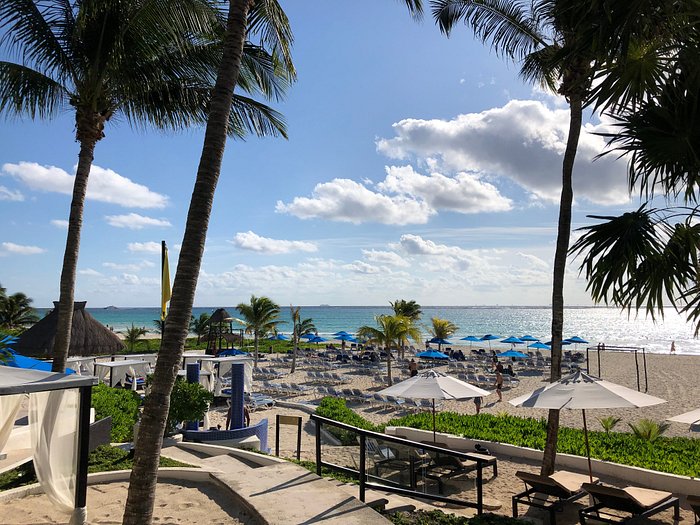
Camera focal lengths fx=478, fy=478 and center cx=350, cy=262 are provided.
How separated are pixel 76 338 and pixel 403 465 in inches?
579

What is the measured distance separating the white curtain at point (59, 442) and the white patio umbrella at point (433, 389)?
5.90 m

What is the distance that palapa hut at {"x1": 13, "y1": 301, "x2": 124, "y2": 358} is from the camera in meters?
15.2

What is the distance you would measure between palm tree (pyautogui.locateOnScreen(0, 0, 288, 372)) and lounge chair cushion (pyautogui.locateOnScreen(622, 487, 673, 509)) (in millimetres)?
9271

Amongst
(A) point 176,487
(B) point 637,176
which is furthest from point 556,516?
(A) point 176,487

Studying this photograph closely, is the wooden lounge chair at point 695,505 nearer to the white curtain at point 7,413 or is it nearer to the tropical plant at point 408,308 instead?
the white curtain at point 7,413

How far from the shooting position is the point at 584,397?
23.9 feet

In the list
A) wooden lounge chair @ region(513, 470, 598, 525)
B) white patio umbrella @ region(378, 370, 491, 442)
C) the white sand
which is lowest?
wooden lounge chair @ region(513, 470, 598, 525)

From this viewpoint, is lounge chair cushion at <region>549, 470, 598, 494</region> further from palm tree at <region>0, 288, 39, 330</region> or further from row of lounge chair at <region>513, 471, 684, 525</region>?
palm tree at <region>0, 288, 39, 330</region>

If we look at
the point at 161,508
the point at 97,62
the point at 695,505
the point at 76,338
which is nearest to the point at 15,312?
the point at 76,338

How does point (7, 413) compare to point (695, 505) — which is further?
point (695, 505)

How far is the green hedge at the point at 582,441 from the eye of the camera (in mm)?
8912

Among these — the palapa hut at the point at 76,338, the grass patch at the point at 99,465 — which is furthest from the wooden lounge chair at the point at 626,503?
the palapa hut at the point at 76,338

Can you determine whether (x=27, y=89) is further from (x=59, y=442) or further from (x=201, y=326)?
(x=201, y=326)

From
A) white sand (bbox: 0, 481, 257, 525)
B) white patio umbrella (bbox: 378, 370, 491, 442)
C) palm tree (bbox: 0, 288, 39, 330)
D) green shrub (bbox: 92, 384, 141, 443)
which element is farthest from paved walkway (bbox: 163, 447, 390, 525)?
palm tree (bbox: 0, 288, 39, 330)
